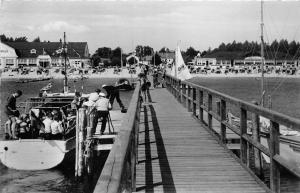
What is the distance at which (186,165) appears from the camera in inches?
297

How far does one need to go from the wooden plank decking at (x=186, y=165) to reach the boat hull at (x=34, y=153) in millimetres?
6726

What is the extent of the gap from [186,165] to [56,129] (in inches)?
422

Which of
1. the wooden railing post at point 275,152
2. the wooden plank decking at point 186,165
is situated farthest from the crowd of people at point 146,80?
the wooden railing post at point 275,152

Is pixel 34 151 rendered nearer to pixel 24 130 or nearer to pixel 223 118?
pixel 24 130

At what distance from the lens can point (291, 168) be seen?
4.95 metres

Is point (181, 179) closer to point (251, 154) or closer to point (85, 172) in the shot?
point (251, 154)

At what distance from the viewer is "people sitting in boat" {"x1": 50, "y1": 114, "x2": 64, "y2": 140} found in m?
17.5

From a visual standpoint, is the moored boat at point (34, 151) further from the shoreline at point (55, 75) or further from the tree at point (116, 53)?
the tree at point (116, 53)

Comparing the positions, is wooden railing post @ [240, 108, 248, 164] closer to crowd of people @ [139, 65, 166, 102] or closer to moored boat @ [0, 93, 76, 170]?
moored boat @ [0, 93, 76, 170]

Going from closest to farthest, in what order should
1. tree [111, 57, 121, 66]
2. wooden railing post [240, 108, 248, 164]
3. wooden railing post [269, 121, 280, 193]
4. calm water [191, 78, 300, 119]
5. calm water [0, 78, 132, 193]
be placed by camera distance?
wooden railing post [269, 121, 280, 193]
wooden railing post [240, 108, 248, 164]
calm water [0, 78, 132, 193]
calm water [191, 78, 300, 119]
tree [111, 57, 121, 66]

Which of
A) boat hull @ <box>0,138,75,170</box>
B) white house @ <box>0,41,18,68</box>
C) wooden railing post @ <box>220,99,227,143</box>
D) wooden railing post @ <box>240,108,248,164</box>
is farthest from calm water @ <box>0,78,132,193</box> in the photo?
white house @ <box>0,41,18,68</box>

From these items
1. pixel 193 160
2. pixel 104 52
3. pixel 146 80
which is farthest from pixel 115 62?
pixel 193 160

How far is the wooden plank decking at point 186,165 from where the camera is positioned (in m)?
6.29

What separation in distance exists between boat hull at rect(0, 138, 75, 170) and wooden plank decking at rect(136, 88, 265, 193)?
6.73 meters
